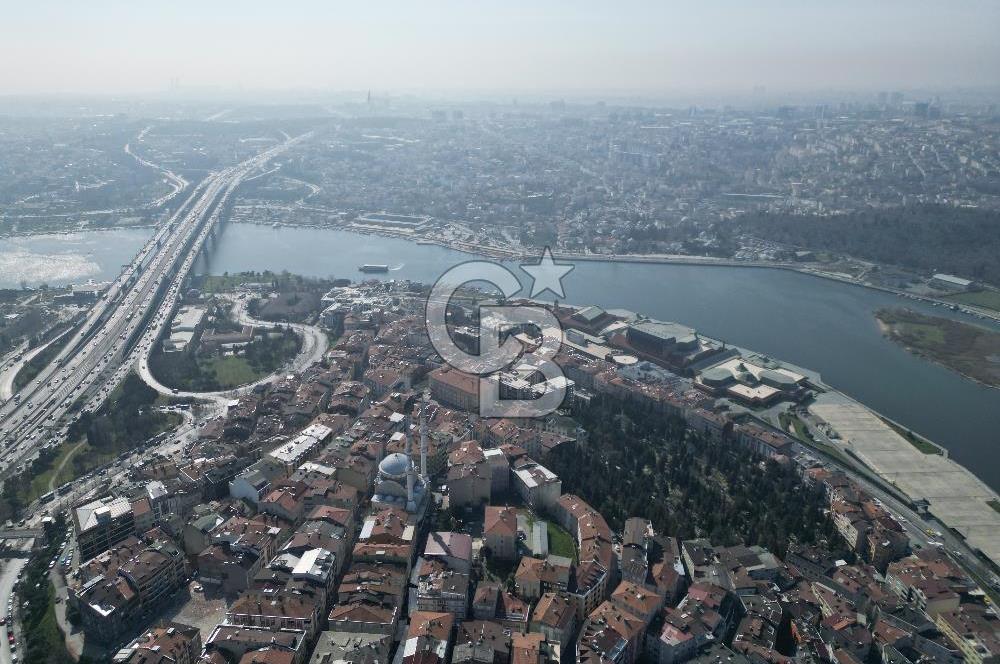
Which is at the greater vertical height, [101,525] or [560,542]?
[101,525]

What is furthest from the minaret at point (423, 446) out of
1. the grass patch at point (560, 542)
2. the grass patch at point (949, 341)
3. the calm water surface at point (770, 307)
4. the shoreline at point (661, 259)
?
the shoreline at point (661, 259)

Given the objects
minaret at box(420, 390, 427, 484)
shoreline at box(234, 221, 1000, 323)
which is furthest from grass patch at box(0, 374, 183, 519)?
shoreline at box(234, 221, 1000, 323)

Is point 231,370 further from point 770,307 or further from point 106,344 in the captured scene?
point 770,307

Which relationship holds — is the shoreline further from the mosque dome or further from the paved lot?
the mosque dome

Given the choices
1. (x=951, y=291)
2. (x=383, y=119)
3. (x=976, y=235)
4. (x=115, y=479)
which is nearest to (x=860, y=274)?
(x=951, y=291)

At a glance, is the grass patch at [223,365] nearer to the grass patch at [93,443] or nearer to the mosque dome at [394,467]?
the grass patch at [93,443]

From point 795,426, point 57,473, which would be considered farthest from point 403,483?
point 795,426
